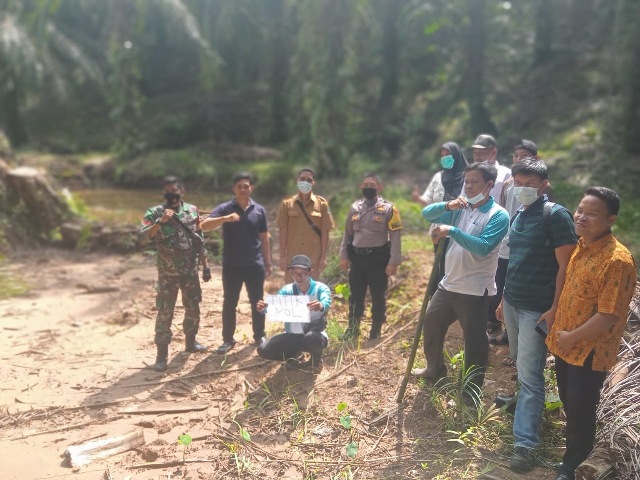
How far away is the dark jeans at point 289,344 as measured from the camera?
4836mm

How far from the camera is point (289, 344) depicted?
485 cm

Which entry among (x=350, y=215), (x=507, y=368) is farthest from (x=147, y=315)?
(x=507, y=368)

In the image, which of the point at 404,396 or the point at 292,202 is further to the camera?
the point at 292,202

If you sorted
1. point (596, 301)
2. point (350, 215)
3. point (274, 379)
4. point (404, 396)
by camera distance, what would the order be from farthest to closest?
1. point (350, 215)
2. point (274, 379)
3. point (404, 396)
4. point (596, 301)

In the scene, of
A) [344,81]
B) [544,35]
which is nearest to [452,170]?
[344,81]

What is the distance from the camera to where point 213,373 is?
5.19m

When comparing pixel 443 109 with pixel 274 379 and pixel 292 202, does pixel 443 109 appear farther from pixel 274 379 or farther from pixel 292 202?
pixel 274 379

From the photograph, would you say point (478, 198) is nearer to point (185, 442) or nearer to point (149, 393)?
point (185, 442)

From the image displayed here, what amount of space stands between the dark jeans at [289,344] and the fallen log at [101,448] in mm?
1230

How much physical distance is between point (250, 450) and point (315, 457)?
483mm

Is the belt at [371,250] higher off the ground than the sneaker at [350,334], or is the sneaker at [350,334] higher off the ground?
the belt at [371,250]

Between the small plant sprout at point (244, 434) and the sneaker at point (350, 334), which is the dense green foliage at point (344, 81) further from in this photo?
the small plant sprout at point (244, 434)

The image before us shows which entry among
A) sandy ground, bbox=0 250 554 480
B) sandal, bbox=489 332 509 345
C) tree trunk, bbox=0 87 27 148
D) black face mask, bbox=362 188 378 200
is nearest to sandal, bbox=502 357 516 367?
sandy ground, bbox=0 250 554 480

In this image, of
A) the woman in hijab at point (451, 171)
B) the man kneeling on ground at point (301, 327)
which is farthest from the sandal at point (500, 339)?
the man kneeling on ground at point (301, 327)
